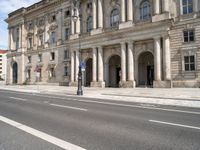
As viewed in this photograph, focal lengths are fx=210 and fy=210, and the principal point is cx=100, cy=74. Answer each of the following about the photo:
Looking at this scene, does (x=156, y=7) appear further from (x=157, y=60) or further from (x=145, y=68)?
(x=145, y=68)

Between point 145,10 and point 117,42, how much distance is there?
608 cm

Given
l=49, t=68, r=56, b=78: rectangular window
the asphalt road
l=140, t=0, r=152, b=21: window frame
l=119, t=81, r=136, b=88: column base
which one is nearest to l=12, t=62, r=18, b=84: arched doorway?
l=49, t=68, r=56, b=78: rectangular window

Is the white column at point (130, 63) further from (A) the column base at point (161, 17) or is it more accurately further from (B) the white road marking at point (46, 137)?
(B) the white road marking at point (46, 137)

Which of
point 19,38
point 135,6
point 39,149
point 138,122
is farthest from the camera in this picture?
point 19,38

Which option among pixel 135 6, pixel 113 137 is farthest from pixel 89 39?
pixel 113 137

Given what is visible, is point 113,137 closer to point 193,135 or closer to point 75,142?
point 75,142

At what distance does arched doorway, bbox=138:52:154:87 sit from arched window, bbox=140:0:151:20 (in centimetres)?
522

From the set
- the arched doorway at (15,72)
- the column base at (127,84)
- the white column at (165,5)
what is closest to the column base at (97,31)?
the column base at (127,84)

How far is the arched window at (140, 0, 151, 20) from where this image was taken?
97.9ft

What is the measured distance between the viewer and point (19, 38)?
54625 millimetres

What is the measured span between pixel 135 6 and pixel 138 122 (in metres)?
26.3

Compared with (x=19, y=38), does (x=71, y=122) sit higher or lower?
lower

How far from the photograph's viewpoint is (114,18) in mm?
33875

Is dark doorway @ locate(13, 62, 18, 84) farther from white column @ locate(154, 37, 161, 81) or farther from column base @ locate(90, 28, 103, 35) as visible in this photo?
white column @ locate(154, 37, 161, 81)
